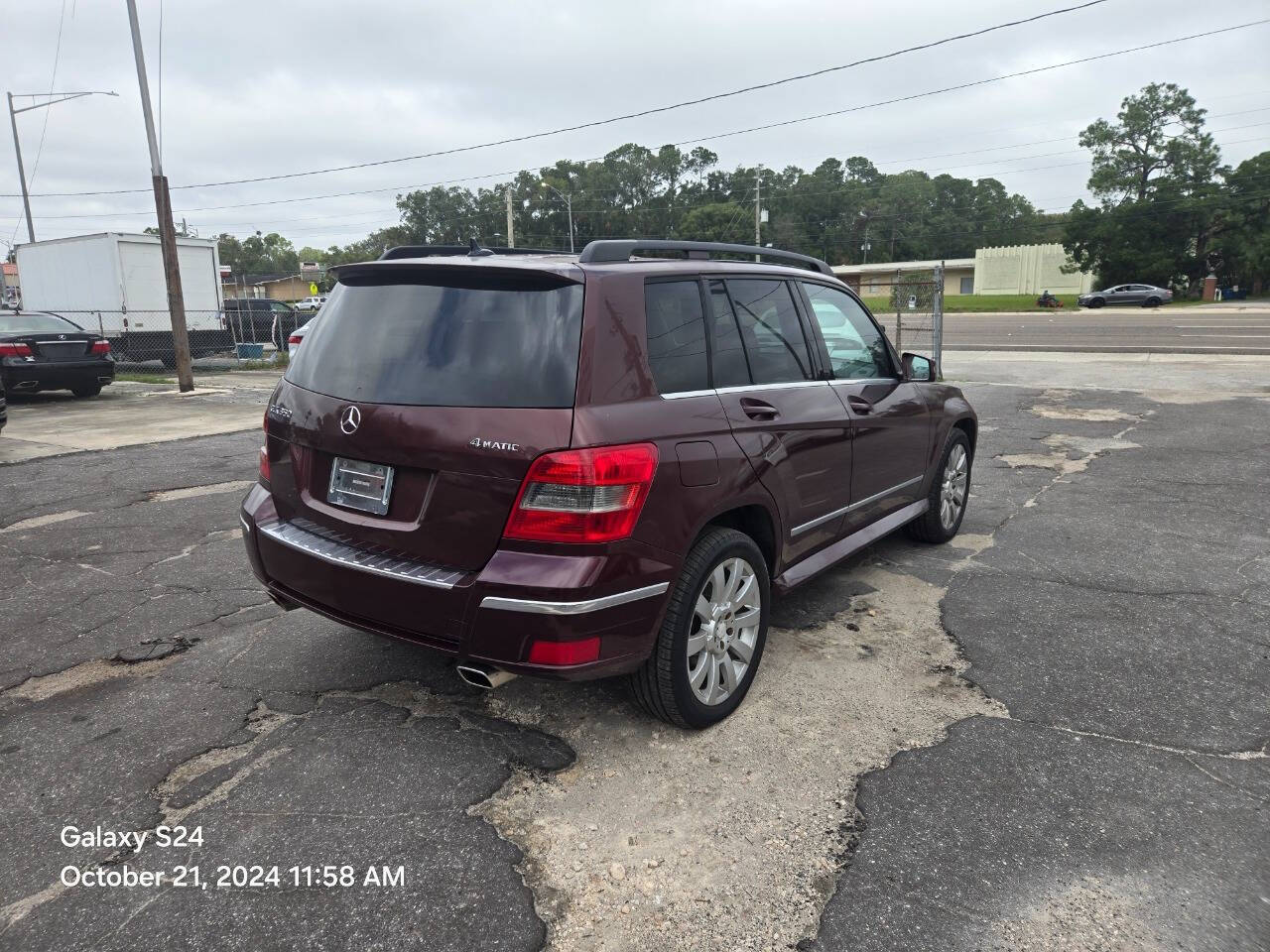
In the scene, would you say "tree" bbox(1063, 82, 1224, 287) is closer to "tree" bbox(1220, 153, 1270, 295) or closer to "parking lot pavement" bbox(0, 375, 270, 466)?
"tree" bbox(1220, 153, 1270, 295)

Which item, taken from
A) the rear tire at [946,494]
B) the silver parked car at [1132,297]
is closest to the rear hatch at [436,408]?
the rear tire at [946,494]

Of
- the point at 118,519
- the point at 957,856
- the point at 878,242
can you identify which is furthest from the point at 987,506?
the point at 878,242

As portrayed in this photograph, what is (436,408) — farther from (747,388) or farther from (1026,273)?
(1026,273)

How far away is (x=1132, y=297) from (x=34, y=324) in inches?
2045

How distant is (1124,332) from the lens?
28.4 meters

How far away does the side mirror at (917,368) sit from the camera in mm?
4812

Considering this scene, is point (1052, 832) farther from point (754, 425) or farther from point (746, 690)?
point (754, 425)

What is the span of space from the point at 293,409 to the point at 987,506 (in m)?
5.20

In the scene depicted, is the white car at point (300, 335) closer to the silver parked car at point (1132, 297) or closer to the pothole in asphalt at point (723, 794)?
the pothole in asphalt at point (723, 794)

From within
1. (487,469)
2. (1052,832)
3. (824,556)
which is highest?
(487,469)

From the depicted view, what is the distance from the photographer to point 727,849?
8.23 feet

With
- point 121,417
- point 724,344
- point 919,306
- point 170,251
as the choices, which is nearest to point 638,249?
point 724,344

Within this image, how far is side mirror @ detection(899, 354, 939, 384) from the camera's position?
4.81 meters

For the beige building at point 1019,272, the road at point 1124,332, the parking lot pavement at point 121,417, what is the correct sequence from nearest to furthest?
the parking lot pavement at point 121,417, the road at point 1124,332, the beige building at point 1019,272
